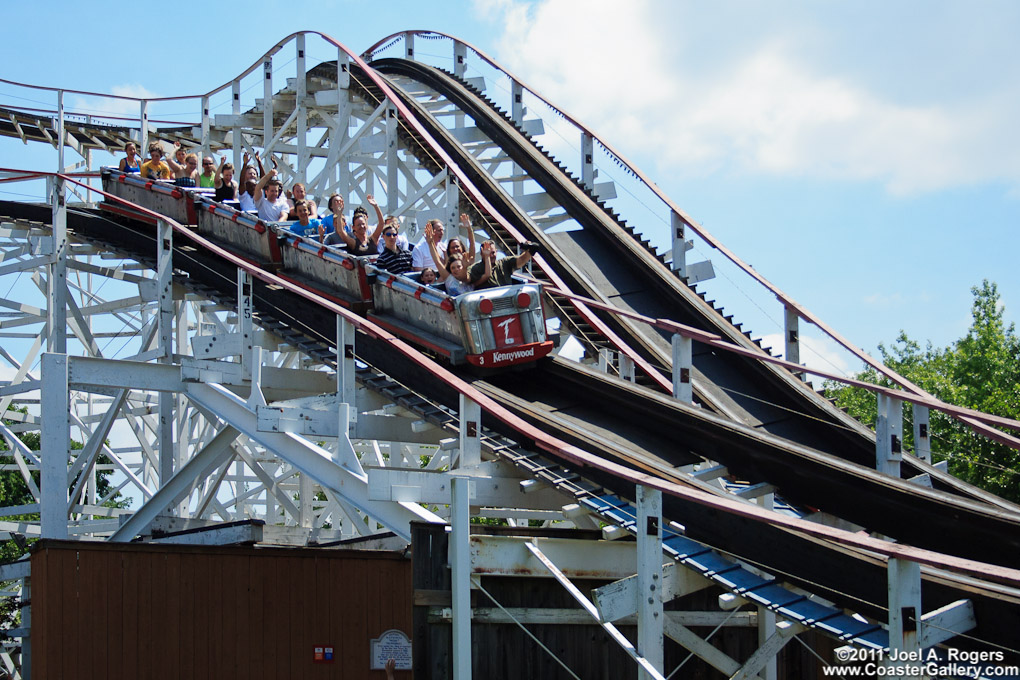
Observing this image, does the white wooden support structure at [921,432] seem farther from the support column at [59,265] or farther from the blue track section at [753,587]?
the support column at [59,265]

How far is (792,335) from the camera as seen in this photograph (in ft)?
42.4

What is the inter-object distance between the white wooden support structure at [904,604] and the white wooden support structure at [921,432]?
3659mm

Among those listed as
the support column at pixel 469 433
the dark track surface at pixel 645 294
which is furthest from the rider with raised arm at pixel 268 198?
the support column at pixel 469 433

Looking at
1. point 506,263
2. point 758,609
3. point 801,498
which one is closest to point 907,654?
point 758,609

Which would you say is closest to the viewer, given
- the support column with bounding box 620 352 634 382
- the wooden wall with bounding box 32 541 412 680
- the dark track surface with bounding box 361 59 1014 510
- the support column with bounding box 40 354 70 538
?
the wooden wall with bounding box 32 541 412 680

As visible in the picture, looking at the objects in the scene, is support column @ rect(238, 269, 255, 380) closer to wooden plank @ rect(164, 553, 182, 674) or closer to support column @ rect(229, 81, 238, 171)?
wooden plank @ rect(164, 553, 182, 674)

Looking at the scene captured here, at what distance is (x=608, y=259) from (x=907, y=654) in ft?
34.2

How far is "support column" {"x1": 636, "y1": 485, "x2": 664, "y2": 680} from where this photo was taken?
22.9 ft

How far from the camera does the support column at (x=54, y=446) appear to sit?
11320mm

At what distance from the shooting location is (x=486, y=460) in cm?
973

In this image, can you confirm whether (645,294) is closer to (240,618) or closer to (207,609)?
(240,618)

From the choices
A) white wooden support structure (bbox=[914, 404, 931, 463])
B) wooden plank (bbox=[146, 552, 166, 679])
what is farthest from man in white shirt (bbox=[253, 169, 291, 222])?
white wooden support structure (bbox=[914, 404, 931, 463])

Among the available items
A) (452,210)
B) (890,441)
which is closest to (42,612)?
(890,441)

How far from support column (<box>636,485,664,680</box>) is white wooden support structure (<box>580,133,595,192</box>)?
37.0 ft
